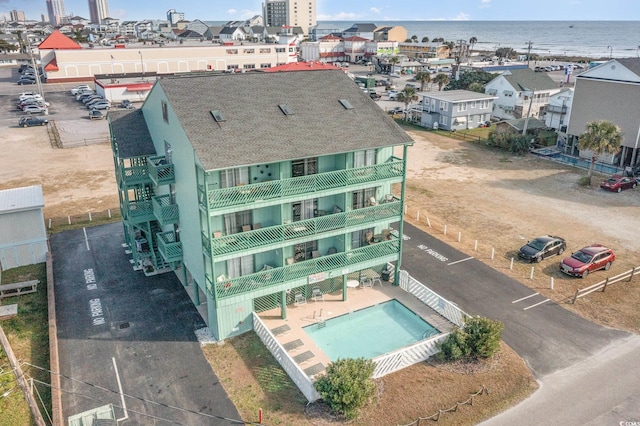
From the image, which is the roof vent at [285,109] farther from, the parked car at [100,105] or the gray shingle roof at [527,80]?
the parked car at [100,105]

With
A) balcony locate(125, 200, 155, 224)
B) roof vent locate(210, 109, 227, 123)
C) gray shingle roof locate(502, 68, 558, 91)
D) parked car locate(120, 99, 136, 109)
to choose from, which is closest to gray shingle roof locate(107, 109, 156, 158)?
balcony locate(125, 200, 155, 224)

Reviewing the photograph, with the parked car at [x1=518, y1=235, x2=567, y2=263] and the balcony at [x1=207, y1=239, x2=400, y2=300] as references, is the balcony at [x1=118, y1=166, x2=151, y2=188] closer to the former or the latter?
the balcony at [x1=207, y1=239, x2=400, y2=300]

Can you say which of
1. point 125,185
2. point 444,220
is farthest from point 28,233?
point 444,220

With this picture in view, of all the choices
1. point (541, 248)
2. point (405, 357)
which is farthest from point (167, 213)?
point (541, 248)

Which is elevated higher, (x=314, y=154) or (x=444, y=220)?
(x=314, y=154)

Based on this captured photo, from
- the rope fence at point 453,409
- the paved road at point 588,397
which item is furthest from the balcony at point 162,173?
the paved road at point 588,397

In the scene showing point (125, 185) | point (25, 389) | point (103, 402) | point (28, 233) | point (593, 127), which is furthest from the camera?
point (593, 127)

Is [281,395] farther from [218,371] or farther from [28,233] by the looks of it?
[28,233]
